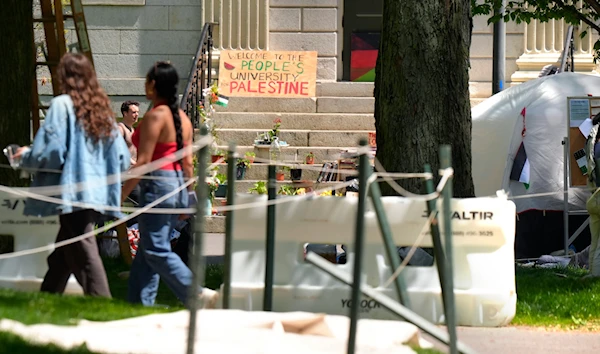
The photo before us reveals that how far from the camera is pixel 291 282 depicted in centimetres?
848

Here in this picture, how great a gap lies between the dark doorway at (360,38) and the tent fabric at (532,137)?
5.08 meters

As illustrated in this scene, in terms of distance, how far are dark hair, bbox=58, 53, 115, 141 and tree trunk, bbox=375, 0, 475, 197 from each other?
124 inches

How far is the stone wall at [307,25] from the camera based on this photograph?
61.7 feet

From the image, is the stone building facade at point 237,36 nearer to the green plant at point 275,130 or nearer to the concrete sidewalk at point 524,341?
the green plant at point 275,130

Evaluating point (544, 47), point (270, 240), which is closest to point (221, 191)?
point (544, 47)

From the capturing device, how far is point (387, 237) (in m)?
6.51

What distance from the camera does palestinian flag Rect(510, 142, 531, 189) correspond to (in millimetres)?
14023

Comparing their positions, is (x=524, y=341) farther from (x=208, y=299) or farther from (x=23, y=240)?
(x=23, y=240)

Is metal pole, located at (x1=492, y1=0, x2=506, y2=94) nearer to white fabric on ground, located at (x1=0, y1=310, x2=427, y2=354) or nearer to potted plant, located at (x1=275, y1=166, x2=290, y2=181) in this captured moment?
potted plant, located at (x1=275, y1=166, x2=290, y2=181)

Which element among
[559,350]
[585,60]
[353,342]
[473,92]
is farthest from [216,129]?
[353,342]

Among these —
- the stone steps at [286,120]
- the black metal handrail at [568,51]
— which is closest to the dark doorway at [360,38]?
the stone steps at [286,120]

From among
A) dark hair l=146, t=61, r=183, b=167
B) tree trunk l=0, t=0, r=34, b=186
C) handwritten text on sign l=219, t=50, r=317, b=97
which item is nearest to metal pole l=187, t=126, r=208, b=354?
dark hair l=146, t=61, r=183, b=167

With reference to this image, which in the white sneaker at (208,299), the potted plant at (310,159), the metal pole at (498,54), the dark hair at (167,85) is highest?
the metal pole at (498,54)

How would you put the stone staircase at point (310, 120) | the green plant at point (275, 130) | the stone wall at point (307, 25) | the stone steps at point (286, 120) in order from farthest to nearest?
the stone wall at point (307, 25), the stone steps at point (286, 120), the stone staircase at point (310, 120), the green plant at point (275, 130)
